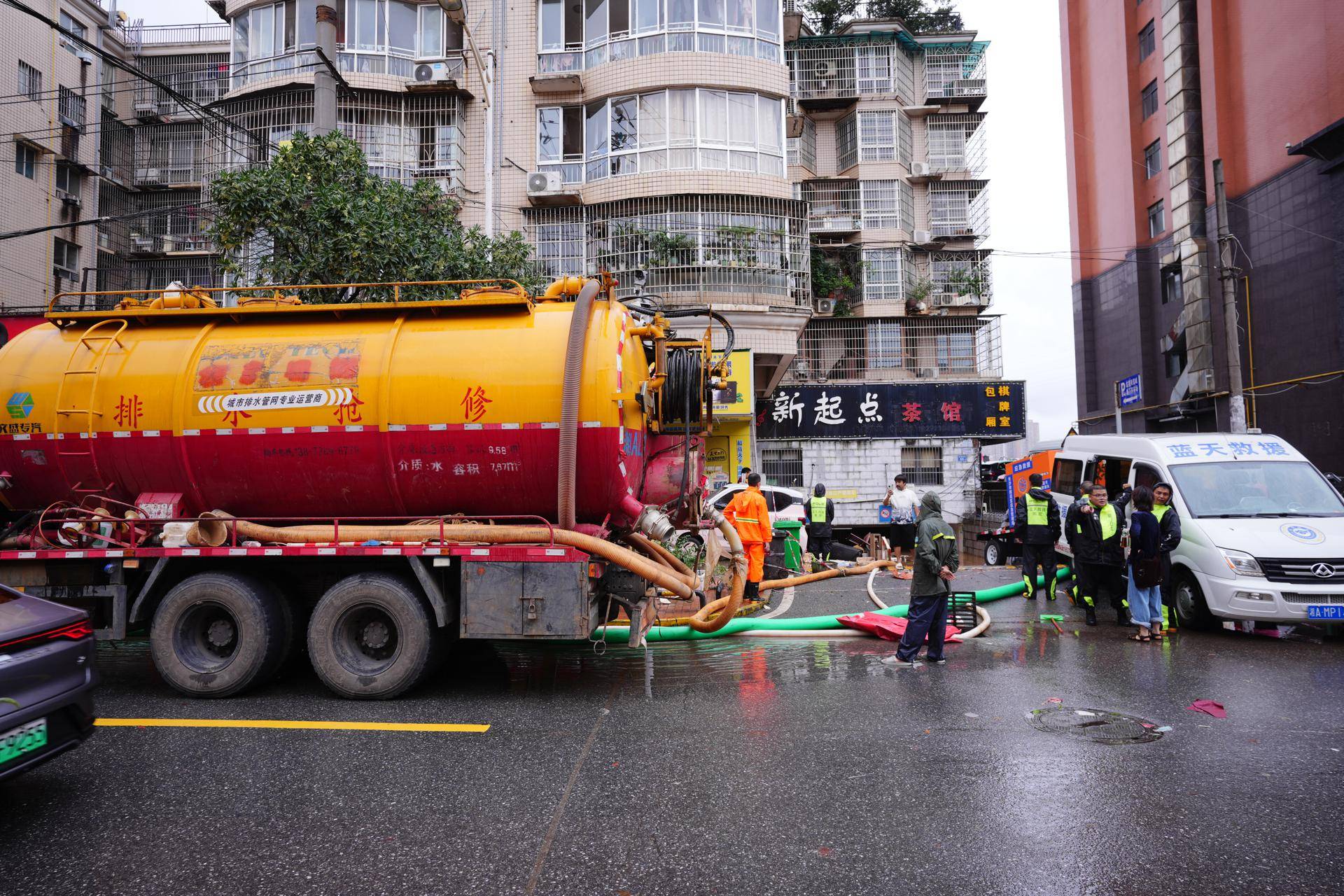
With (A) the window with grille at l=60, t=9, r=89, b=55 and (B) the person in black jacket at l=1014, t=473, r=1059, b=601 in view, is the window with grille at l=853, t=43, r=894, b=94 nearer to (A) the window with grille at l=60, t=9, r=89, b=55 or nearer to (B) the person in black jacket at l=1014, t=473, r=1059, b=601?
(B) the person in black jacket at l=1014, t=473, r=1059, b=601

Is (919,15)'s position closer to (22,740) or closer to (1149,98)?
(1149,98)

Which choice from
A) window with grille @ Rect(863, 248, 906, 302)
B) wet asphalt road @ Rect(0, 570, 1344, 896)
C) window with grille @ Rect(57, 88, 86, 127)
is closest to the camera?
wet asphalt road @ Rect(0, 570, 1344, 896)

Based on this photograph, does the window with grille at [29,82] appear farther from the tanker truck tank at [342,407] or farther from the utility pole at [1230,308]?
the utility pole at [1230,308]

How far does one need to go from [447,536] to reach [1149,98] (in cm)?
3154

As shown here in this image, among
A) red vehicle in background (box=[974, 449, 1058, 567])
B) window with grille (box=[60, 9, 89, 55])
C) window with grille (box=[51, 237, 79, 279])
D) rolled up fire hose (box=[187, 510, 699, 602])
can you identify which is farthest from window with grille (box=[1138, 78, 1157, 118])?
window with grille (box=[51, 237, 79, 279])

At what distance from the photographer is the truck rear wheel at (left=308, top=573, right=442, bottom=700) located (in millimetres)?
6375

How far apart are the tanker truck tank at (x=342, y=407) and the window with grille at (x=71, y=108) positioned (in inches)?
1025

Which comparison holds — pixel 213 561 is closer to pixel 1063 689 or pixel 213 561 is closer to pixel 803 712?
pixel 803 712

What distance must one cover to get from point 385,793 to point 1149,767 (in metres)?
4.48

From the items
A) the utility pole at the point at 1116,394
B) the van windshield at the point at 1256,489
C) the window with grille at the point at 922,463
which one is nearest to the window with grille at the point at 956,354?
the window with grille at the point at 922,463

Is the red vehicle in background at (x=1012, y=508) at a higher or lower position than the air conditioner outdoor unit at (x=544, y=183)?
lower

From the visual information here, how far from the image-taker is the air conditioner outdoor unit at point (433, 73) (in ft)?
69.4

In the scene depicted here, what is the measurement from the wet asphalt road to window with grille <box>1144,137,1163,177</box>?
1037 inches

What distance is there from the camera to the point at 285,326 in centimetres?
710
